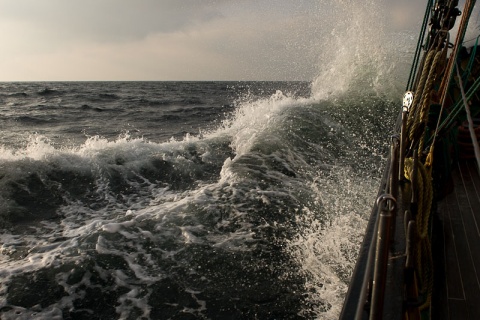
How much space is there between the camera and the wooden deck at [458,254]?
198 centimetres

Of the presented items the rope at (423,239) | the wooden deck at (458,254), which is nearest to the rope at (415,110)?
the rope at (423,239)

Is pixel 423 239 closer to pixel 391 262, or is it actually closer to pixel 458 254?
pixel 391 262

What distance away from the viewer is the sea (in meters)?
2.95

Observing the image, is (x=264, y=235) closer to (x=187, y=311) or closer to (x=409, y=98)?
(x=187, y=311)

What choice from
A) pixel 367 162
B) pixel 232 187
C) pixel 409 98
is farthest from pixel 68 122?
pixel 409 98

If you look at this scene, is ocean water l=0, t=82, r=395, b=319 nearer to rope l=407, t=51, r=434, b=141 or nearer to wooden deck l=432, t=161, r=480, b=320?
wooden deck l=432, t=161, r=480, b=320

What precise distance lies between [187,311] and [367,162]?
5.01 meters

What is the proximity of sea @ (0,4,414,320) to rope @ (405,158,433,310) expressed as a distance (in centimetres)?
124

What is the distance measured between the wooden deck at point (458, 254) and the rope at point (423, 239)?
478mm

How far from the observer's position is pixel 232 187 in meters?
5.24

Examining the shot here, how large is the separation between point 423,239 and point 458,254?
42.8 inches

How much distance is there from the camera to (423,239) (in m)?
1.68

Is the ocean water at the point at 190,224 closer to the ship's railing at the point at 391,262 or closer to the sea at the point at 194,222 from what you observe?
the sea at the point at 194,222

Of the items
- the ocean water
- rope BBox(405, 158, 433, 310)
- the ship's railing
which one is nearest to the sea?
the ocean water
